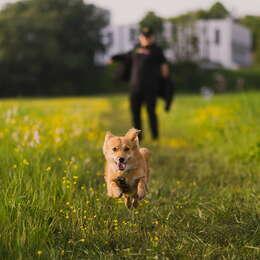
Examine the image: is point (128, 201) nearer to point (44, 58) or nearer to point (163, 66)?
point (163, 66)

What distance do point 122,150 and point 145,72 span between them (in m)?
7.68

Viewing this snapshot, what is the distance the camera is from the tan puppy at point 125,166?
456 cm

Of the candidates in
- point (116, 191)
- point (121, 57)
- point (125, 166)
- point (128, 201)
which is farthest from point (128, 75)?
point (125, 166)

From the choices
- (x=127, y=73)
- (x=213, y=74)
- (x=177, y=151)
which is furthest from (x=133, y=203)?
(x=213, y=74)

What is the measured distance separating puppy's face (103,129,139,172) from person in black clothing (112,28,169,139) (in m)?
7.25

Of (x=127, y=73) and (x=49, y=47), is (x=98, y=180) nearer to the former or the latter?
(x=127, y=73)

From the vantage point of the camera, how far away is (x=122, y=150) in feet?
14.9

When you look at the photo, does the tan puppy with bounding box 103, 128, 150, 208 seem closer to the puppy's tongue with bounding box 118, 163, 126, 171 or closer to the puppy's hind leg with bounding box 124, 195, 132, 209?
the puppy's tongue with bounding box 118, 163, 126, 171

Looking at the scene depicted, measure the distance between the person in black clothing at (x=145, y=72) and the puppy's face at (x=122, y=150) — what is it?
7248mm

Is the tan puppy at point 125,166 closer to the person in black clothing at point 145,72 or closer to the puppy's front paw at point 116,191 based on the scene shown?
the puppy's front paw at point 116,191

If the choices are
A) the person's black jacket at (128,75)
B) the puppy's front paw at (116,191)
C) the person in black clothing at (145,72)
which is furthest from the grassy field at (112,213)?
the person's black jacket at (128,75)

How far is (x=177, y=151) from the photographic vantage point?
36.6 ft

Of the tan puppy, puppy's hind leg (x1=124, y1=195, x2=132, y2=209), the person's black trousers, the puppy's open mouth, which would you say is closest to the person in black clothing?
the person's black trousers

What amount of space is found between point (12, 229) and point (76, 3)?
29.0ft
